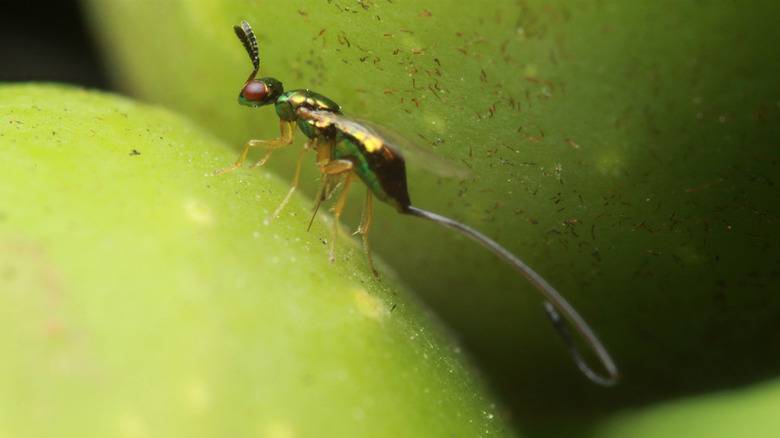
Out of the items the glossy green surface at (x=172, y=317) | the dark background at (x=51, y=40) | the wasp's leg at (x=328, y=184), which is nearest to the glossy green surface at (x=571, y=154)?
the wasp's leg at (x=328, y=184)

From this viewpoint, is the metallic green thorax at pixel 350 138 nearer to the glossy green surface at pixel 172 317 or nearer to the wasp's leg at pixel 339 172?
the wasp's leg at pixel 339 172

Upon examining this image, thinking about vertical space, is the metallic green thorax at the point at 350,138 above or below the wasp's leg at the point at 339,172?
above

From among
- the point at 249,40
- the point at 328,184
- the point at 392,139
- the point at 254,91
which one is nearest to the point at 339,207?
the point at 328,184

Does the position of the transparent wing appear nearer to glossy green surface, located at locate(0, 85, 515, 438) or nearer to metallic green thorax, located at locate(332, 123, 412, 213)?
metallic green thorax, located at locate(332, 123, 412, 213)

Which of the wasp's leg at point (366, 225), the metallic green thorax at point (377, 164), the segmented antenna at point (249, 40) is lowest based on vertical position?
the wasp's leg at point (366, 225)

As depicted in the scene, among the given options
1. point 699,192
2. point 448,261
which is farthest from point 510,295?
point 699,192

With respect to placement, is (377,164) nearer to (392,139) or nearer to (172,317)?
(392,139)

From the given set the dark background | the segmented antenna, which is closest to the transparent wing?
the segmented antenna

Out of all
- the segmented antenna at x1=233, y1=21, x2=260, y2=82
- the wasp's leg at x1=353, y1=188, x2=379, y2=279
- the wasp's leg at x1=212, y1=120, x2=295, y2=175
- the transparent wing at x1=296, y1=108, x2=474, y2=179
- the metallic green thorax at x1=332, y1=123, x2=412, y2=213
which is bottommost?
the wasp's leg at x1=353, y1=188, x2=379, y2=279

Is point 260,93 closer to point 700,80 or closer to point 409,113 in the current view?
point 409,113
